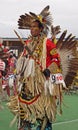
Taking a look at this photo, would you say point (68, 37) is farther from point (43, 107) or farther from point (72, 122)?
point (72, 122)

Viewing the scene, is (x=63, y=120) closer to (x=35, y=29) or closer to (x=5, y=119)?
(x=5, y=119)

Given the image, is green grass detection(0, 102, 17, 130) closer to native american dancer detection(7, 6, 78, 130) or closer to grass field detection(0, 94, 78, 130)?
grass field detection(0, 94, 78, 130)

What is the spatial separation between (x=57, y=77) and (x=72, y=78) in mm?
420

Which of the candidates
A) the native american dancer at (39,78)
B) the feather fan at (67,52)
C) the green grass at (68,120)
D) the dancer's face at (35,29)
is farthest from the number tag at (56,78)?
the green grass at (68,120)

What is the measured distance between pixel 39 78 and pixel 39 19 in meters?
0.79

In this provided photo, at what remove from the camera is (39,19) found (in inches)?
218

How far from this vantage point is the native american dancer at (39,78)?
17.7 ft

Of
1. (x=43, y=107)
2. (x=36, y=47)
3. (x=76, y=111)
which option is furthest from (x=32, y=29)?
(x=76, y=111)

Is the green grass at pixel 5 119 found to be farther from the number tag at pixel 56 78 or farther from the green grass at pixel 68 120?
the number tag at pixel 56 78

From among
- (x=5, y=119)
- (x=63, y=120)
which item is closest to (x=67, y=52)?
(x=63, y=120)

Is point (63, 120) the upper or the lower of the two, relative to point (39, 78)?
lower

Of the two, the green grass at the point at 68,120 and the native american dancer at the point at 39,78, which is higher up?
the native american dancer at the point at 39,78

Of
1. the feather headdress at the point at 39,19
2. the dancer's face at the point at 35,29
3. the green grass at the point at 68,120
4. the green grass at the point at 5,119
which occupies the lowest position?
the green grass at the point at 68,120

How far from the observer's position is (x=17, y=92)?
5.54 metres
